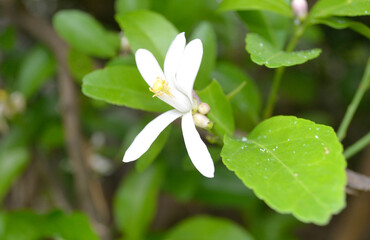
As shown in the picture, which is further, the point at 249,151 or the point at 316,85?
the point at 316,85

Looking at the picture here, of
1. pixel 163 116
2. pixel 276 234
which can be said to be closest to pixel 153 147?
pixel 163 116

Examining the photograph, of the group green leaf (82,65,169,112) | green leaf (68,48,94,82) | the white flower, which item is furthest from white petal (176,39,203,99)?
green leaf (68,48,94,82)

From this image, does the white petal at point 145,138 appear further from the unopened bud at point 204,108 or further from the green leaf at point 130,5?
the green leaf at point 130,5

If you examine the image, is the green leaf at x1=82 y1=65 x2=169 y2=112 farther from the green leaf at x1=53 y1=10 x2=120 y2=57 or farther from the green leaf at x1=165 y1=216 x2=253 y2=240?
the green leaf at x1=165 y1=216 x2=253 y2=240

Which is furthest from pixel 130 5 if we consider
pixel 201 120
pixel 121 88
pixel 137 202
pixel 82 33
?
pixel 137 202

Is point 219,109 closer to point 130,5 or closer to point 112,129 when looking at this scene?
point 130,5

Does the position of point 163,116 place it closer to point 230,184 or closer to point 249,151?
point 249,151
